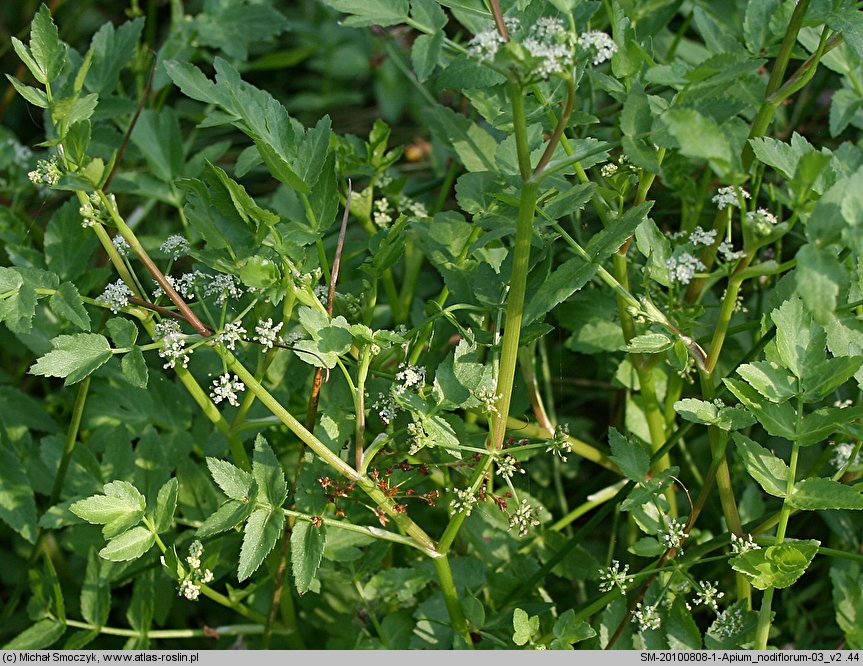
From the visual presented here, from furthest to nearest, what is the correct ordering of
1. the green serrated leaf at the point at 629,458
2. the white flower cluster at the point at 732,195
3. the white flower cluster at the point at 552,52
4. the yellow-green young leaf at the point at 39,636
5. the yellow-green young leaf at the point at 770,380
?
the yellow-green young leaf at the point at 39,636 → the green serrated leaf at the point at 629,458 → the yellow-green young leaf at the point at 770,380 → the white flower cluster at the point at 732,195 → the white flower cluster at the point at 552,52

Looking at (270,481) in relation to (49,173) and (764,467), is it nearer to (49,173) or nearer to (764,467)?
(49,173)

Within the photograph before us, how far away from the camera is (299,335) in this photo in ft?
3.75

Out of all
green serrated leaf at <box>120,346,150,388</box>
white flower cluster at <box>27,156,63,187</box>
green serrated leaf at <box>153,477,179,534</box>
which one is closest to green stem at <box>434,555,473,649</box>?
green serrated leaf at <box>153,477,179,534</box>

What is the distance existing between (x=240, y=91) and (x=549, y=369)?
3.09 ft

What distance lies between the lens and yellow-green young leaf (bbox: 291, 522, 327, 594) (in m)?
1.08

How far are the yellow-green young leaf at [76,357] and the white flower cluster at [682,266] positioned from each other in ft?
2.21

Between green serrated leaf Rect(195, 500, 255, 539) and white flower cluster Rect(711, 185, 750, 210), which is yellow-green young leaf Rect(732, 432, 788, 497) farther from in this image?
green serrated leaf Rect(195, 500, 255, 539)

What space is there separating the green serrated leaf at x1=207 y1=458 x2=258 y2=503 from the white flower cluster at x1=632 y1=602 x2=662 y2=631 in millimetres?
537

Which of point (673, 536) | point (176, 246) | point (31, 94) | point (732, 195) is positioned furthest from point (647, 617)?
point (31, 94)

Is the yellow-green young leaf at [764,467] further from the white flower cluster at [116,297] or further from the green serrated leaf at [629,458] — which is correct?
the white flower cluster at [116,297]

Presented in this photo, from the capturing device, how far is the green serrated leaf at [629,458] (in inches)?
46.6

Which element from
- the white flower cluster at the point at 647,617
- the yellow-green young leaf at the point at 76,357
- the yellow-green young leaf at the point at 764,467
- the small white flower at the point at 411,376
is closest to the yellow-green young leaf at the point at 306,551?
the small white flower at the point at 411,376

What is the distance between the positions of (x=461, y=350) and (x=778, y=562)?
0.46m

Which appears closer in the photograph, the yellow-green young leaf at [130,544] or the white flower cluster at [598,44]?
the white flower cluster at [598,44]
